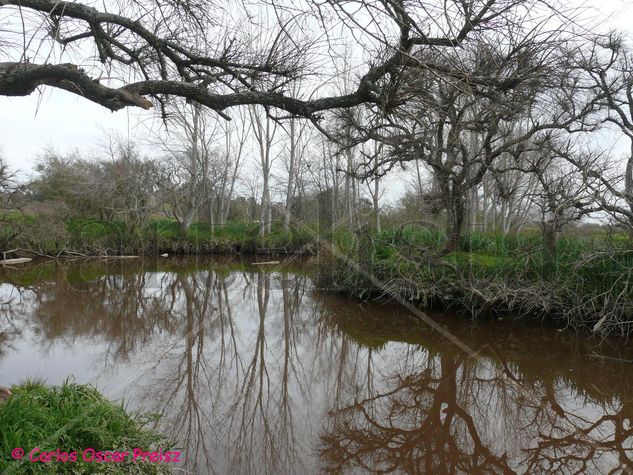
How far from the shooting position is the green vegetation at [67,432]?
88.4 inches

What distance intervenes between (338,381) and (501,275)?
4140 mm

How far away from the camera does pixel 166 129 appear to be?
4457 millimetres

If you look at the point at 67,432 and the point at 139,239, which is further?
the point at 139,239

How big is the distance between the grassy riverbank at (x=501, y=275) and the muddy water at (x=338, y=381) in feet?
1.41

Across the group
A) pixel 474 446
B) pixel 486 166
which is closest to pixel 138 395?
pixel 474 446

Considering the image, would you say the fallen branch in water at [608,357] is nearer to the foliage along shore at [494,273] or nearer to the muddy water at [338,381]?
the muddy water at [338,381]

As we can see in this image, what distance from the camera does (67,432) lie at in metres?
2.58

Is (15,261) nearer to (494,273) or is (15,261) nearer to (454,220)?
(454,220)

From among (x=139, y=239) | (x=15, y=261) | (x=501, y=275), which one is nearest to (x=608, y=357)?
(x=501, y=275)

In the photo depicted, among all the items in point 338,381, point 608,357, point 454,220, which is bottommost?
point 338,381

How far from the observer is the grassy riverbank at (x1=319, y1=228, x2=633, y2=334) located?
667 cm

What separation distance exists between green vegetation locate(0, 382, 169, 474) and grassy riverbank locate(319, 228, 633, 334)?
5545mm

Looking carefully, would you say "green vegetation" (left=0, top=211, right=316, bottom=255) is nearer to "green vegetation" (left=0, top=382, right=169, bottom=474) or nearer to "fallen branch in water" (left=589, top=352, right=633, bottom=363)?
"fallen branch in water" (left=589, top=352, right=633, bottom=363)

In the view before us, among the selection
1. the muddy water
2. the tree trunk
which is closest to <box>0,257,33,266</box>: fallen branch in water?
the muddy water
